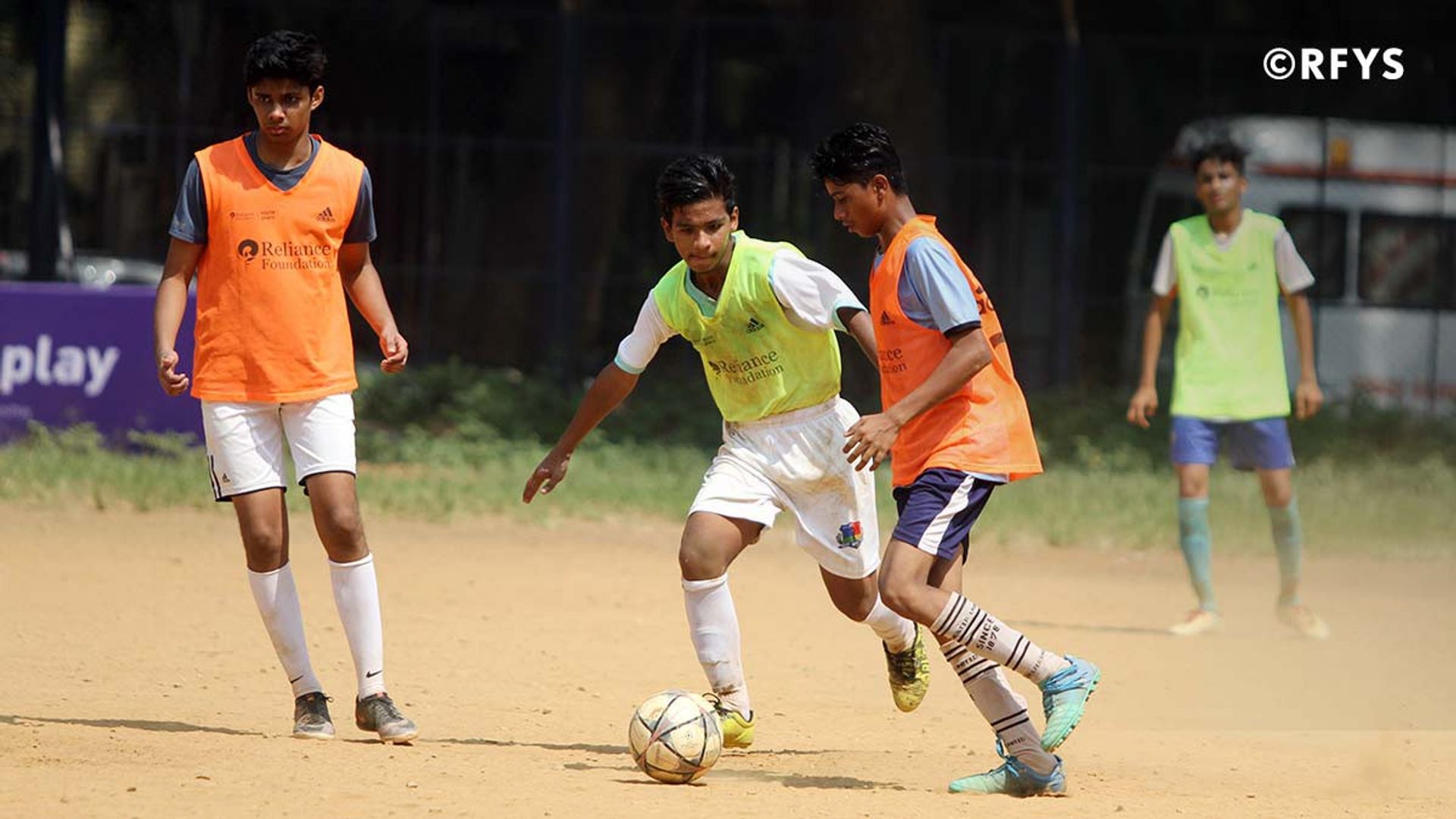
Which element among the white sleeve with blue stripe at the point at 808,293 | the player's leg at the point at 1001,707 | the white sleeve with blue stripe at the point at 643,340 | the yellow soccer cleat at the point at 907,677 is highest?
the white sleeve with blue stripe at the point at 808,293

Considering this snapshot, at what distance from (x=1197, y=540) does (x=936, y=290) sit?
3.98 metres

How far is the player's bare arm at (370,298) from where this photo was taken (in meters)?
6.32

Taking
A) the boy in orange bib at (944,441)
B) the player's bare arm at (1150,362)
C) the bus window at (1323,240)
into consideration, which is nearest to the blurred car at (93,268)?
the bus window at (1323,240)

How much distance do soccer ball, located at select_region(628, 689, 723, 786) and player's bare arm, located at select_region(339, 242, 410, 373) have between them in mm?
1407

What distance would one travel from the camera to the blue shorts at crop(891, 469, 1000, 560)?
5.51 metres

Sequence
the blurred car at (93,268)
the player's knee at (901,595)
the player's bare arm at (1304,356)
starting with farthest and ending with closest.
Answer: the blurred car at (93,268) → the player's bare arm at (1304,356) → the player's knee at (901,595)

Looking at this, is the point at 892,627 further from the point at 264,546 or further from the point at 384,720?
the point at 264,546

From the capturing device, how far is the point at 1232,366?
9039mm

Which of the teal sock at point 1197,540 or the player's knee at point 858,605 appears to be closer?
the player's knee at point 858,605

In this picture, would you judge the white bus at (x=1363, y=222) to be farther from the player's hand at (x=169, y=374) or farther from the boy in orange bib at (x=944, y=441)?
the player's hand at (x=169, y=374)

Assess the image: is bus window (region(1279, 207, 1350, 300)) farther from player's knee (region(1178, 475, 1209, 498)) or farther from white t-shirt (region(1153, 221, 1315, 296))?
player's knee (region(1178, 475, 1209, 498))

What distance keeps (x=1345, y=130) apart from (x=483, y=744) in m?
14.5

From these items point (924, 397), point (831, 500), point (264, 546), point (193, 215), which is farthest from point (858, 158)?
point (264, 546)

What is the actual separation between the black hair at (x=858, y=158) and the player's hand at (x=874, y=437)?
27.9 inches
